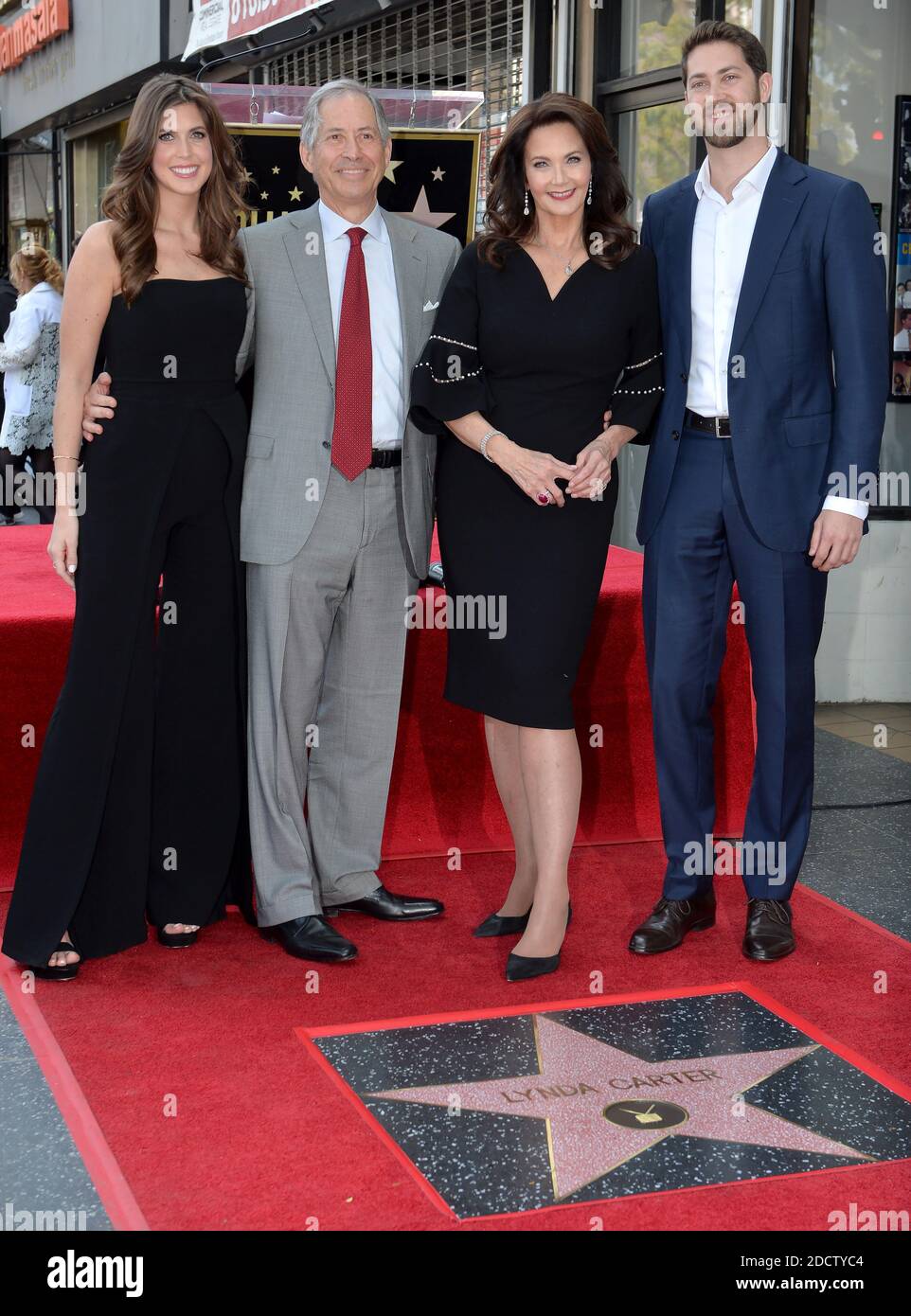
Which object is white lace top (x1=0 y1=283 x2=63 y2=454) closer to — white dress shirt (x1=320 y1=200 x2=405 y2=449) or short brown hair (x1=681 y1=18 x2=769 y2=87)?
white dress shirt (x1=320 y1=200 x2=405 y2=449)

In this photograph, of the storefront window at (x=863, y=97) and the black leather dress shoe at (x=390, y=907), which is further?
the storefront window at (x=863, y=97)

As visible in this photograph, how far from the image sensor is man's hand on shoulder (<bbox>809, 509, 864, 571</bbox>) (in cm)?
322

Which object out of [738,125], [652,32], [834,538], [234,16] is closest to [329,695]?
[834,538]

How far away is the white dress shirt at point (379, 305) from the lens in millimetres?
3227

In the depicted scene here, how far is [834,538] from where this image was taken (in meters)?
3.23

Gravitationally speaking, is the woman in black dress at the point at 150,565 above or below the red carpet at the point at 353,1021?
above

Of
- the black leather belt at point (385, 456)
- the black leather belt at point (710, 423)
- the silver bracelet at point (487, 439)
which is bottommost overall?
the black leather belt at point (385, 456)

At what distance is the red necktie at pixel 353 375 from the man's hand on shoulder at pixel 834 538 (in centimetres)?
97

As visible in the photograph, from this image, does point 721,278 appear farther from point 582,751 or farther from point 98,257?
point 582,751

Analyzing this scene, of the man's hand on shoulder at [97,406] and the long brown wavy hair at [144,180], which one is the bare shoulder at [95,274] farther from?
the man's hand on shoulder at [97,406]

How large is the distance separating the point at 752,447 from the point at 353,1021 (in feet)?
4.74

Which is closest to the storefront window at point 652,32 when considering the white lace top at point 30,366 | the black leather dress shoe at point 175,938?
the white lace top at point 30,366
